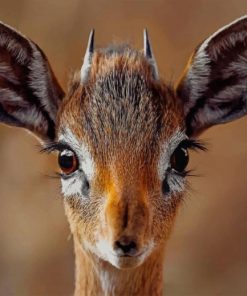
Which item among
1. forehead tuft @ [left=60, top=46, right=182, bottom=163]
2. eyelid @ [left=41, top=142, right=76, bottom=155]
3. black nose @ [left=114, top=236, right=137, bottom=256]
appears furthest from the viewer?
eyelid @ [left=41, top=142, right=76, bottom=155]

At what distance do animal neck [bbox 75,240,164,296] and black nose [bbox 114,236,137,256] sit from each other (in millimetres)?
447

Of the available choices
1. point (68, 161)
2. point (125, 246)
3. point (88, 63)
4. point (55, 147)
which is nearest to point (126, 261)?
point (125, 246)

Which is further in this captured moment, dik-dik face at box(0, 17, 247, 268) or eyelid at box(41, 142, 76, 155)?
eyelid at box(41, 142, 76, 155)

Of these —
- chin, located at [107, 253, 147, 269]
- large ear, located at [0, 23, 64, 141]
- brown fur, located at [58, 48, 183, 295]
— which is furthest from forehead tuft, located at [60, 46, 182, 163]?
chin, located at [107, 253, 147, 269]

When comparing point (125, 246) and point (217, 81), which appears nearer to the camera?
point (125, 246)

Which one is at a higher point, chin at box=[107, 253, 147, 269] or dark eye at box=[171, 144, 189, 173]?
dark eye at box=[171, 144, 189, 173]

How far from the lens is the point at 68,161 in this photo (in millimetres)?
4930

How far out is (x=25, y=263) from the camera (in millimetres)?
9078

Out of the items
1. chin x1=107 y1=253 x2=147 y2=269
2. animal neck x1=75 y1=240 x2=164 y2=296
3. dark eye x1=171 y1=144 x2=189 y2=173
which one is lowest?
animal neck x1=75 y1=240 x2=164 y2=296

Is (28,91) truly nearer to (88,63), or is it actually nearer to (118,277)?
(88,63)

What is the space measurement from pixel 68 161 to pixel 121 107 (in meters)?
0.27

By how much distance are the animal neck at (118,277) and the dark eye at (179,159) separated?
1.09 ft

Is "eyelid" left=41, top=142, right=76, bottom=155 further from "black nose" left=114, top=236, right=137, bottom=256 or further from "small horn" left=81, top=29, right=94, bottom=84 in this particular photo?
"black nose" left=114, top=236, right=137, bottom=256

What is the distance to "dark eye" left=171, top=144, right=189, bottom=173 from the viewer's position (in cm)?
493
